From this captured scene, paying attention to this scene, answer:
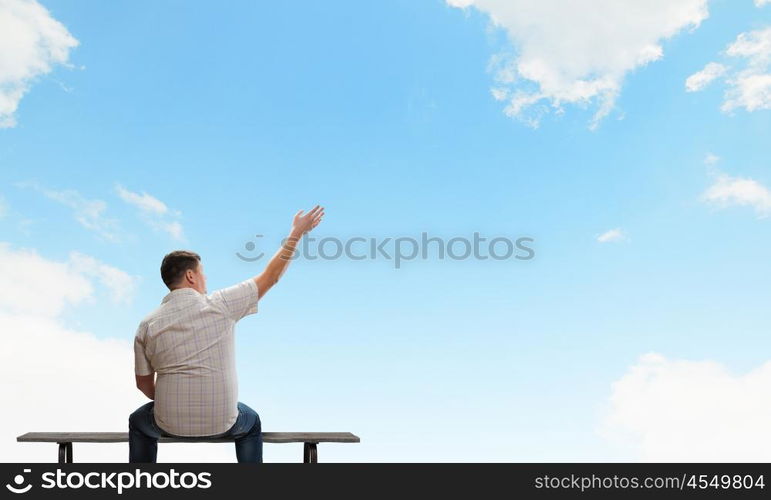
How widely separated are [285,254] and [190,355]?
2.73ft

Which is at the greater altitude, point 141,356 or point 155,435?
point 141,356

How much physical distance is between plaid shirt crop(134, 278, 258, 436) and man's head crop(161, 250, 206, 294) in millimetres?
48

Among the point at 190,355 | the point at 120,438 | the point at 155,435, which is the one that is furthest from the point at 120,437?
the point at 190,355

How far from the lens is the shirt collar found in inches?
170

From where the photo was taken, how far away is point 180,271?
14.3 ft

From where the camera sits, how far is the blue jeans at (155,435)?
4438mm

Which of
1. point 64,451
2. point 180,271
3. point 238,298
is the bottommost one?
point 64,451

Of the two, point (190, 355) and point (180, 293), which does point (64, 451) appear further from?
point (180, 293)

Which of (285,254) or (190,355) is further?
(285,254)

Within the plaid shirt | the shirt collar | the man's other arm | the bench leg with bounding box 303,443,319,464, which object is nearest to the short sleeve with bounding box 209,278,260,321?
the plaid shirt
